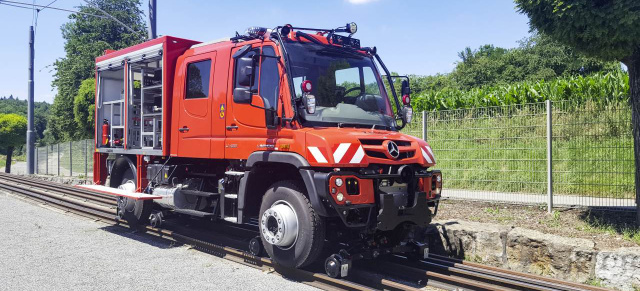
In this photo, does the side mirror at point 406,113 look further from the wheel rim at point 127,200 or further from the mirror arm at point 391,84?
the wheel rim at point 127,200

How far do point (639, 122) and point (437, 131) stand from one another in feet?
13.7

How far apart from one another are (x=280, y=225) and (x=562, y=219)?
4.96 metres

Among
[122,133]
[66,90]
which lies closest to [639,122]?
[122,133]

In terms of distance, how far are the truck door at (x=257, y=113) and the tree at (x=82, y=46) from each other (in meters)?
26.4

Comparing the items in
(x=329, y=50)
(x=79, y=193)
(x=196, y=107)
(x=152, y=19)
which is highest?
(x=152, y=19)

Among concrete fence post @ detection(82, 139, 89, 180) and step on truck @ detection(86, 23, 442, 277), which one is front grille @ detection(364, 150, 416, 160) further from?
concrete fence post @ detection(82, 139, 89, 180)

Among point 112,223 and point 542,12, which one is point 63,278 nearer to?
point 112,223

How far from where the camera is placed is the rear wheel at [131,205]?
9219mm

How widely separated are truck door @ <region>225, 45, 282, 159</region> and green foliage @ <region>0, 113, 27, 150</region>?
29435mm

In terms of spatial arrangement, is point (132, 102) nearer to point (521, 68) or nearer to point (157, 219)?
point (157, 219)

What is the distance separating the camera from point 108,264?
6.91 metres

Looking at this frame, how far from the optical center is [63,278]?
244 inches

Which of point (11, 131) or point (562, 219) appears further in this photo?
point (11, 131)

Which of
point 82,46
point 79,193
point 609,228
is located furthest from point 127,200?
point 82,46
